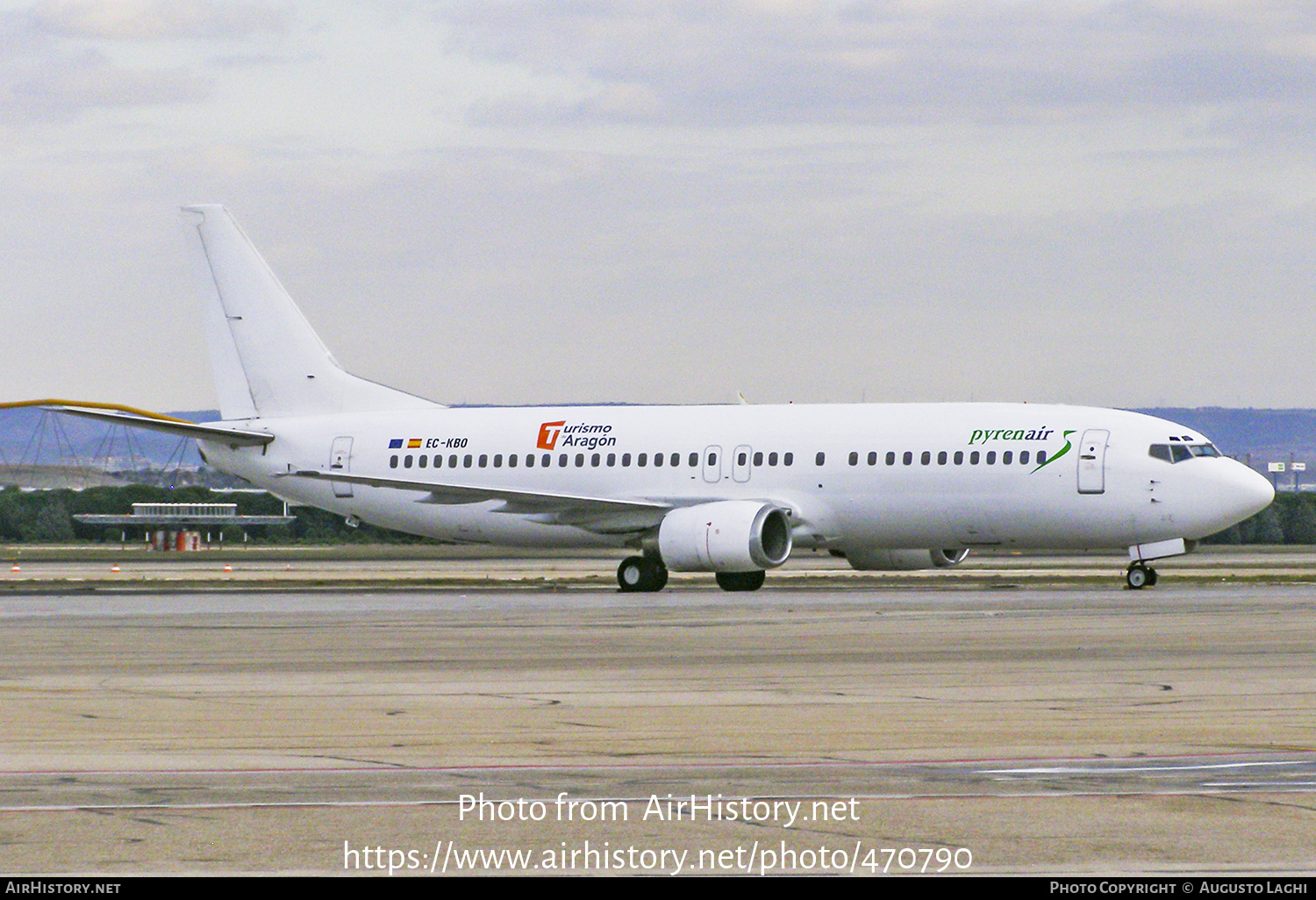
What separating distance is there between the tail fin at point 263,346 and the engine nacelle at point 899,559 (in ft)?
39.8

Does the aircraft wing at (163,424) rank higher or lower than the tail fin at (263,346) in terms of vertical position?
lower

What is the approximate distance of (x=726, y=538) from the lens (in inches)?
1583

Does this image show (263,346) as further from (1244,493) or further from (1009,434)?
(1244,493)

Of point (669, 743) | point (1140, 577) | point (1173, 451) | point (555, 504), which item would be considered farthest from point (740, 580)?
point (669, 743)

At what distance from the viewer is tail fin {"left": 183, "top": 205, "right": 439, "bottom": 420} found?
49344 mm

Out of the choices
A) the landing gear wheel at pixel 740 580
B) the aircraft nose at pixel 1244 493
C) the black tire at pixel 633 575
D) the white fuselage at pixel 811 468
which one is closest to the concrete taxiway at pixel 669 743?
the aircraft nose at pixel 1244 493

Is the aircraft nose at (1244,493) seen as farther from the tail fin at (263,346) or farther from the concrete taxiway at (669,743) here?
the tail fin at (263,346)

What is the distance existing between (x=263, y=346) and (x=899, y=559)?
17081mm

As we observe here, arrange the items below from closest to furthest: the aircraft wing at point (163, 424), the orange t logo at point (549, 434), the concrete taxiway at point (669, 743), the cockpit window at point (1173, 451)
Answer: the concrete taxiway at point (669, 743) < the cockpit window at point (1173, 451) < the aircraft wing at point (163, 424) < the orange t logo at point (549, 434)

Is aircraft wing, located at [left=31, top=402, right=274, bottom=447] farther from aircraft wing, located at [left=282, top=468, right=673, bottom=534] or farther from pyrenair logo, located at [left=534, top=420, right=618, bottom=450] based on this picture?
pyrenair logo, located at [left=534, top=420, right=618, bottom=450]

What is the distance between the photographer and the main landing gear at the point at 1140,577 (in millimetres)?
39500

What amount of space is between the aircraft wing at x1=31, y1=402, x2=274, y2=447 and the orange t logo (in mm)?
7114

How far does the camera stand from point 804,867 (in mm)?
9938

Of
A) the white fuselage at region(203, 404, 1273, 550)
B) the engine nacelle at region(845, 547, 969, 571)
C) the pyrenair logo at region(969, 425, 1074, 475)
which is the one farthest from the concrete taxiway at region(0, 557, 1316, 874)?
the engine nacelle at region(845, 547, 969, 571)
